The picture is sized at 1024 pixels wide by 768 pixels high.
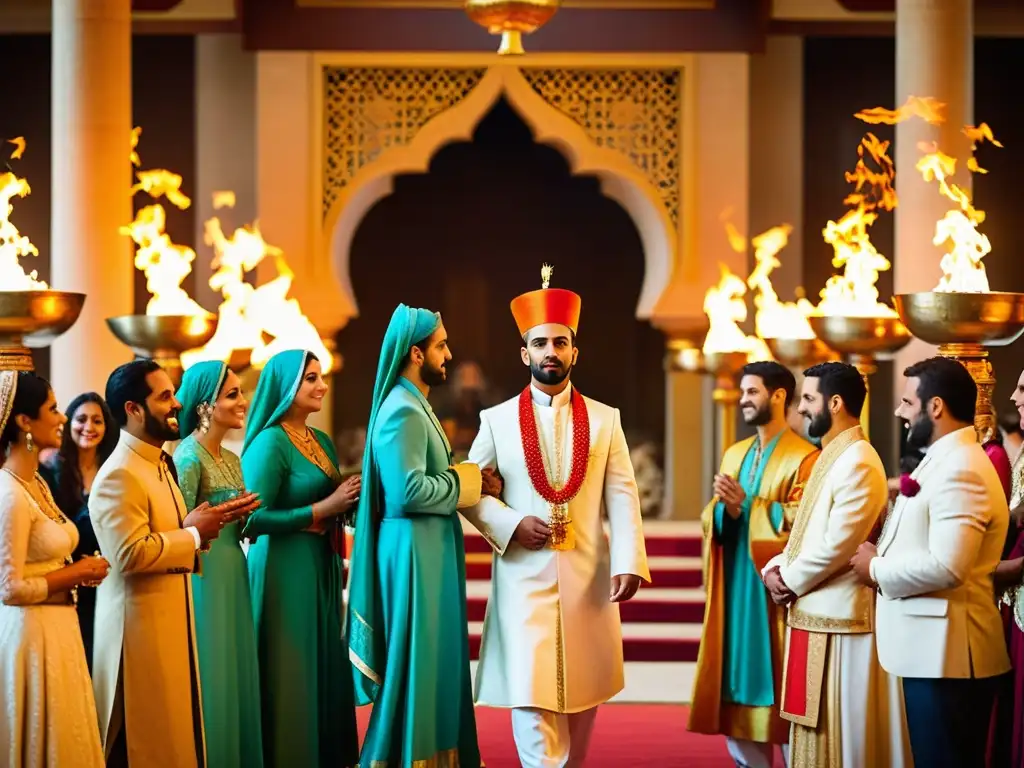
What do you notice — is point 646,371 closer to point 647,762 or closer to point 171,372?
point 171,372

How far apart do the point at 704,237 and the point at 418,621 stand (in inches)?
292

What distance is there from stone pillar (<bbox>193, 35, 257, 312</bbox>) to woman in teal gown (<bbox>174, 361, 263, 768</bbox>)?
24.5 feet

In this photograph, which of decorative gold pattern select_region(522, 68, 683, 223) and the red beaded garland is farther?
decorative gold pattern select_region(522, 68, 683, 223)

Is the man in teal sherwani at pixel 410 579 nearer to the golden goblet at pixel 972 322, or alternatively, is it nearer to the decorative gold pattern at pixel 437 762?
the decorative gold pattern at pixel 437 762

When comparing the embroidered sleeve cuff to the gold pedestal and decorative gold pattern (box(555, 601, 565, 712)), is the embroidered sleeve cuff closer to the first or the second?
decorative gold pattern (box(555, 601, 565, 712))

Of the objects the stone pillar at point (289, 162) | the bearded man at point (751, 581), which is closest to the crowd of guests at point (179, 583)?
the bearded man at point (751, 581)

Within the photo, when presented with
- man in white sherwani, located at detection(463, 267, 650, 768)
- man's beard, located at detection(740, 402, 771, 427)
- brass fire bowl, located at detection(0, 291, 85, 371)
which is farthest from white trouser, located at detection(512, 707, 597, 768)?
brass fire bowl, located at detection(0, 291, 85, 371)

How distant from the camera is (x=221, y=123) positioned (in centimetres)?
1297

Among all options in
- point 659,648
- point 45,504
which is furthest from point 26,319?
point 659,648

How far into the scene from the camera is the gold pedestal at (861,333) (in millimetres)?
7961

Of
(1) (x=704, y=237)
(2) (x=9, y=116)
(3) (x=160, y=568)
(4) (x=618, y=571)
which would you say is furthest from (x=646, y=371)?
(3) (x=160, y=568)

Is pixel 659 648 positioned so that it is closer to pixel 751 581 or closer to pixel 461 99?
pixel 751 581

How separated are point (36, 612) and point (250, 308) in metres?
6.61

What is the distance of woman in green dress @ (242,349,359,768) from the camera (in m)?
5.70
